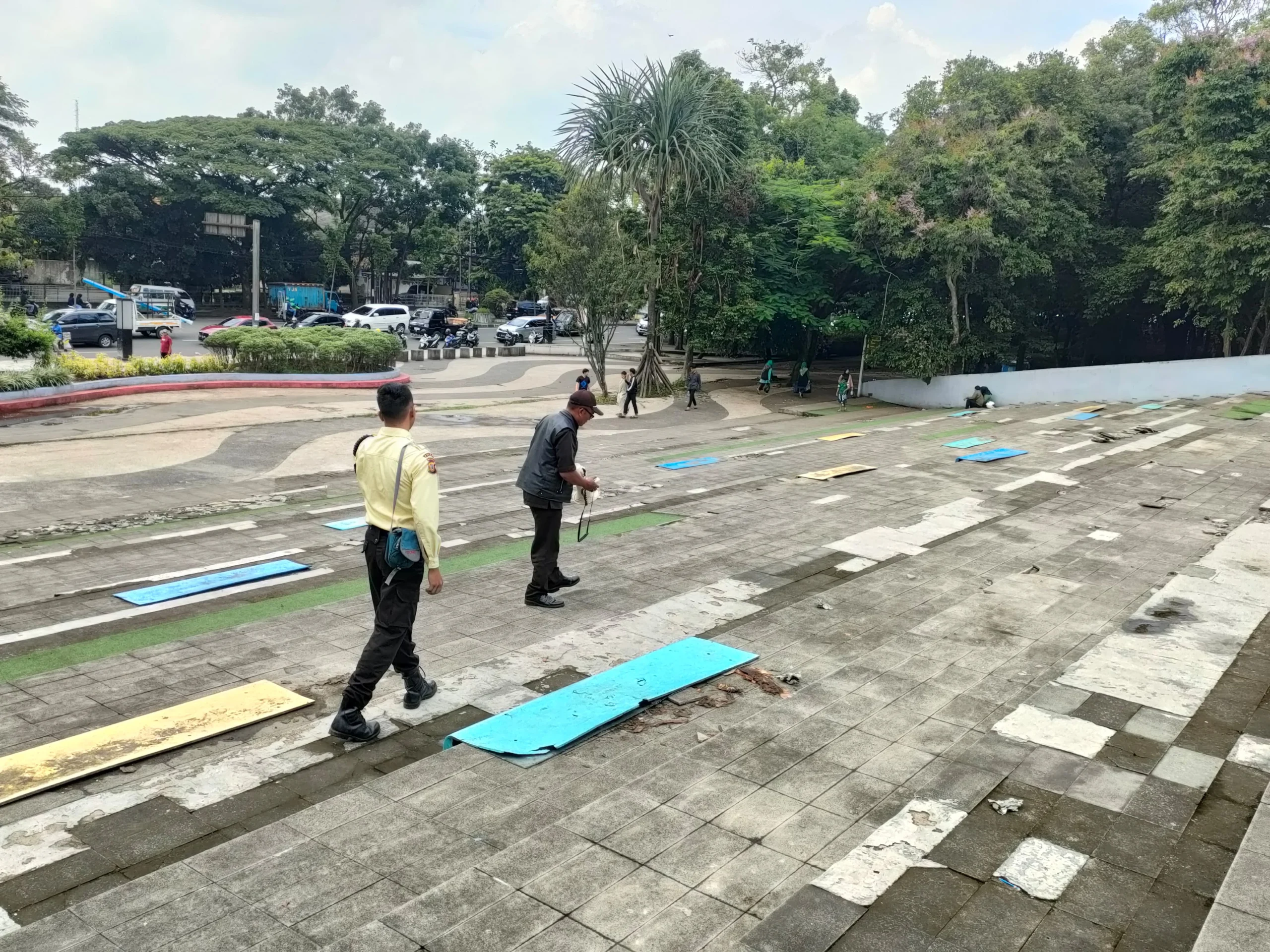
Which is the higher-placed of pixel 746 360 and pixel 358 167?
pixel 358 167

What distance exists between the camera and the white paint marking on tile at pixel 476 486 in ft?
44.6

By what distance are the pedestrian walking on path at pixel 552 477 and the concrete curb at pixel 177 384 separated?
11.7 meters

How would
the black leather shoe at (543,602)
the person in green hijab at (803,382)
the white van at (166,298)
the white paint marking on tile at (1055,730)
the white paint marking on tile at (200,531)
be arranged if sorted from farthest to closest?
the white van at (166,298)
the person in green hijab at (803,382)
the white paint marking on tile at (200,531)
the black leather shoe at (543,602)
the white paint marking on tile at (1055,730)

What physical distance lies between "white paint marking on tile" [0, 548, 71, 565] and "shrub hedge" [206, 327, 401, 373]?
16.6m

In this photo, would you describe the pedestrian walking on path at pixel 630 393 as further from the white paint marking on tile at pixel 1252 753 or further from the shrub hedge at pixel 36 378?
the white paint marking on tile at pixel 1252 753

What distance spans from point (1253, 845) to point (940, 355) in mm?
27034

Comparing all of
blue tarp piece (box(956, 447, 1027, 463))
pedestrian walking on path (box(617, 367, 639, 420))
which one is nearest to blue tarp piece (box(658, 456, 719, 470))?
blue tarp piece (box(956, 447, 1027, 463))

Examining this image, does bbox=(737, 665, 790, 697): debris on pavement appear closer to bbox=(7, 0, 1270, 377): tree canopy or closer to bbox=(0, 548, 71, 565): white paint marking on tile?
bbox=(0, 548, 71, 565): white paint marking on tile

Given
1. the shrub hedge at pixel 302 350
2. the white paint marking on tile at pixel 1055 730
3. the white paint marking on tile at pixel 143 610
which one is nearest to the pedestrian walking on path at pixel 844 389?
the shrub hedge at pixel 302 350

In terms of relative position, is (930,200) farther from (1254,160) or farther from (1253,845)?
(1253,845)

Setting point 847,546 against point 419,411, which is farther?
point 419,411

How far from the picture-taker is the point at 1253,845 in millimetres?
4422

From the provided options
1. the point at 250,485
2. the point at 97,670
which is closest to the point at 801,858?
the point at 97,670

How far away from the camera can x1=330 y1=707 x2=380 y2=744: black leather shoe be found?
5348 millimetres
